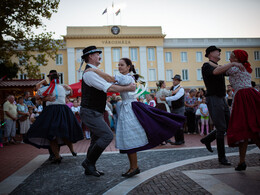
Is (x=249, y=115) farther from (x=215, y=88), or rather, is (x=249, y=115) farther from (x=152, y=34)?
(x=152, y=34)

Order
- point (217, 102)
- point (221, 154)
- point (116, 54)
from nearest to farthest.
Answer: point (221, 154), point (217, 102), point (116, 54)

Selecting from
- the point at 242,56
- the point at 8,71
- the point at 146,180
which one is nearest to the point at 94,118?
the point at 146,180

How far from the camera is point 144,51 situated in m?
41.6

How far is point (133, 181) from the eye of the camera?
3.36 m

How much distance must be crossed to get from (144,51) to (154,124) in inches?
1542

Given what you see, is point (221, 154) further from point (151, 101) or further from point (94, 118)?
point (151, 101)

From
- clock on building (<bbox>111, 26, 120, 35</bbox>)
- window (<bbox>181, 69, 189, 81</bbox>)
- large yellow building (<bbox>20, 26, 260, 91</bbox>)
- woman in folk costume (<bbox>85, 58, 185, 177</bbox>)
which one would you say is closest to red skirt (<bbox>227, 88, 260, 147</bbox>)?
woman in folk costume (<bbox>85, 58, 185, 177</bbox>)

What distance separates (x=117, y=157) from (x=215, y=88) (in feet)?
9.07

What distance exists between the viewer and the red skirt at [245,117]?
11.4 ft

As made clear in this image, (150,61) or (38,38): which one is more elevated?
(150,61)

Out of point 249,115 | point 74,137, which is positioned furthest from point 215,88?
point 74,137

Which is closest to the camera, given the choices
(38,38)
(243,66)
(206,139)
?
(243,66)

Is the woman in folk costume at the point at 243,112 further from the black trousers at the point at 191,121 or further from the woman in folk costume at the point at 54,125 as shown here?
the black trousers at the point at 191,121

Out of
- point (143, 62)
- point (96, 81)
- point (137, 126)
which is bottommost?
point (137, 126)
